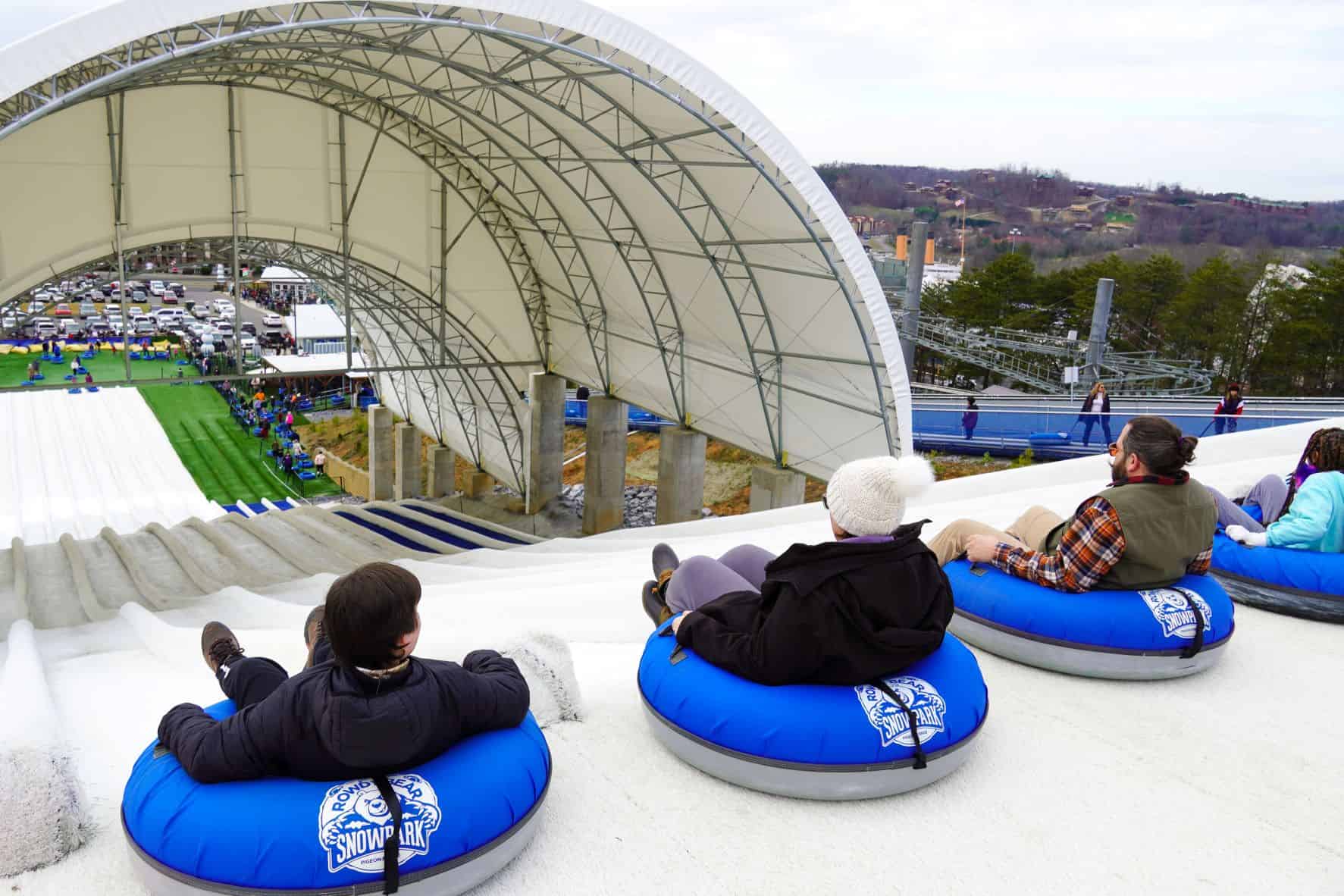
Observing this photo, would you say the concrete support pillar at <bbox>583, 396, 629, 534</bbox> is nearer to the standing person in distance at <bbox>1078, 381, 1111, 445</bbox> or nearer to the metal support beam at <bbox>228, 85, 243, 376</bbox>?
the metal support beam at <bbox>228, 85, 243, 376</bbox>

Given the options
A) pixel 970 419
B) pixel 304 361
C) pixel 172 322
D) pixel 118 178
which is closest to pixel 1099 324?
pixel 970 419

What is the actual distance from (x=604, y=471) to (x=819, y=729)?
21.6 metres

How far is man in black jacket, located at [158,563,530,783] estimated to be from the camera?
2.75m

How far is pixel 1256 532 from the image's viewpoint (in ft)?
19.6

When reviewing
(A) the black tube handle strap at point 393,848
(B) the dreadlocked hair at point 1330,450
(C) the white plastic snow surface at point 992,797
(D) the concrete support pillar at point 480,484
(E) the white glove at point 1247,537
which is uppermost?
(B) the dreadlocked hair at point 1330,450

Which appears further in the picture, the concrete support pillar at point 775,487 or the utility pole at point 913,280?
the utility pole at point 913,280

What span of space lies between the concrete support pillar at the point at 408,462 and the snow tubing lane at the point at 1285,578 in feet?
99.1

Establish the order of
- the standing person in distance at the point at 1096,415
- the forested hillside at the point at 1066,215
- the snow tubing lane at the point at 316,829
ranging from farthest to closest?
the forested hillside at the point at 1066,215 → the standing person in distance at the point at 1096,415 → the snow tubing lane at the point at 316,829

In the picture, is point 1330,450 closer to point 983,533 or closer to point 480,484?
point 983,533

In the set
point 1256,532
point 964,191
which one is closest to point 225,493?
point 1256,532

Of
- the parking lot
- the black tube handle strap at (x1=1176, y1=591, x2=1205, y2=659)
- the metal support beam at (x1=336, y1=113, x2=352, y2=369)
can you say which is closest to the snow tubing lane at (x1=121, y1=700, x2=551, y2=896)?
the black tube handle strap at (x1=1176, y1=591, x2=1205, y2=659)

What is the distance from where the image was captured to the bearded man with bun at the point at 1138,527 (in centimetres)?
444

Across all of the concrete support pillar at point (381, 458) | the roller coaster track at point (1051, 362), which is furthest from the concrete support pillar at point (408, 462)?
the roller coaster track at point (1051, 362)

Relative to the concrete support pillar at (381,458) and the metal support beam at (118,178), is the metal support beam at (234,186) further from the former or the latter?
the concrete support pillar at (381,458)
